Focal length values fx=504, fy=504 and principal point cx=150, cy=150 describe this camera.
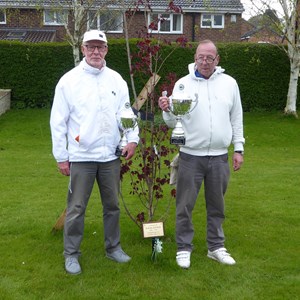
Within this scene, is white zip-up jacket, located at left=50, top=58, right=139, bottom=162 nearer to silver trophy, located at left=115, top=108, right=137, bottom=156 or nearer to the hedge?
silver trophy, located at left=115, top=108, right=137, bottom=156

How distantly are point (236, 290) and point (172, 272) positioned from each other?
663mm

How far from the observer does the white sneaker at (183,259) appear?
4.88m

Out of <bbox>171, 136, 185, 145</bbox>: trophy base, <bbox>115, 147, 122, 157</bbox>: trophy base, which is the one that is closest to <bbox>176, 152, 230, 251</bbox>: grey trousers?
<bbox>171, 136, 185, 145</bbox>: trophy base

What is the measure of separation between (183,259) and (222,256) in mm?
430

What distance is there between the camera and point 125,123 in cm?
449

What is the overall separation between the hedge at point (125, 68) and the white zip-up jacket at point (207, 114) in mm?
15157

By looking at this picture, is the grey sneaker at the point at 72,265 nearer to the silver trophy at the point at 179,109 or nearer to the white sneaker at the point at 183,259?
the white sneaker at the point at 183,259

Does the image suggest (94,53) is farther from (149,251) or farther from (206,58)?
(149,251)

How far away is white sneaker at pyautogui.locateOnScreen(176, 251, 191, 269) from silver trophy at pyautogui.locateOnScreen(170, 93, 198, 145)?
1.19 m

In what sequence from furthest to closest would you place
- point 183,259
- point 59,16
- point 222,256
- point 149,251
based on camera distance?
point 59,16 < point 149,251 < point 222,256 < point 183,259

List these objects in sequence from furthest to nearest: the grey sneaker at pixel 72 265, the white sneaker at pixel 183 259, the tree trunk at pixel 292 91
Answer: the tree trunk at pixel 292 91, the white sneaker at pixel 183 259, the grey sneaker at pixel 72 265

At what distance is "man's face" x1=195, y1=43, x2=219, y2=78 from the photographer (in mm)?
4531

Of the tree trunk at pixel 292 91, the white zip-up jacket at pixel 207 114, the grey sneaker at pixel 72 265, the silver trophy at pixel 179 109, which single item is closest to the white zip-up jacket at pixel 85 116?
the silver trophy at pixel 179 109

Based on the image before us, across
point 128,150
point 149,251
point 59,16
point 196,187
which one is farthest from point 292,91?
point 128,150
